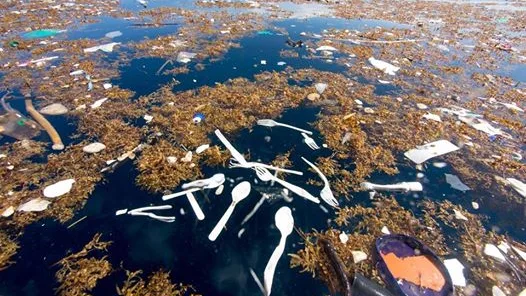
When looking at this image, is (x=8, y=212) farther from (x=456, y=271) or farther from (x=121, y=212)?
(x=456, y=271)

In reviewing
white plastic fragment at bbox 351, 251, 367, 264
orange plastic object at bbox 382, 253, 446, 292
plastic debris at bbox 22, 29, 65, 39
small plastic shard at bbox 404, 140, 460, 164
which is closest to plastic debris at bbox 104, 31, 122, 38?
plastic debris at bbox 22, 29, 65, 39

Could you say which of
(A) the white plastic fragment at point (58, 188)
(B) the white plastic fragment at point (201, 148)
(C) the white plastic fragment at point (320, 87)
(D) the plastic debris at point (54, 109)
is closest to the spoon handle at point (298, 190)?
(B) the white plastic fragment at point (201, 148)

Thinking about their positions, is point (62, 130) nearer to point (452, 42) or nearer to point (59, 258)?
point (59, 258)

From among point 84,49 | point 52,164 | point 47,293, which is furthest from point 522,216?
point 84,49

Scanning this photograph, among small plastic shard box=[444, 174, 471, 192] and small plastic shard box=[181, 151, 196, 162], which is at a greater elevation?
small plastic shard box=[181, 151, 196, 162]

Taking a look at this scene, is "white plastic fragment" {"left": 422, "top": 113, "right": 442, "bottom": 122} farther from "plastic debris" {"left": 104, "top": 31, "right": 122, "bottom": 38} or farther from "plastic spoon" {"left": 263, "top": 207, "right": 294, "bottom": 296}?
"plastic debris" {"left": 104, "top": 31, "right": 122, "bottom": 38}

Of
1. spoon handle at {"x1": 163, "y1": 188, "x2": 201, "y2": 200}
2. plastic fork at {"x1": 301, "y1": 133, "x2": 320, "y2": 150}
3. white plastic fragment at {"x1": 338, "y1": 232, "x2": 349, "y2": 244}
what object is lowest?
white plastic fragment at {"x1": 338, "y1": 232, "x2": 349, "y2": 244}

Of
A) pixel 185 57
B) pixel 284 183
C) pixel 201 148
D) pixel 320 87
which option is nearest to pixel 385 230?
pixel 284 183
